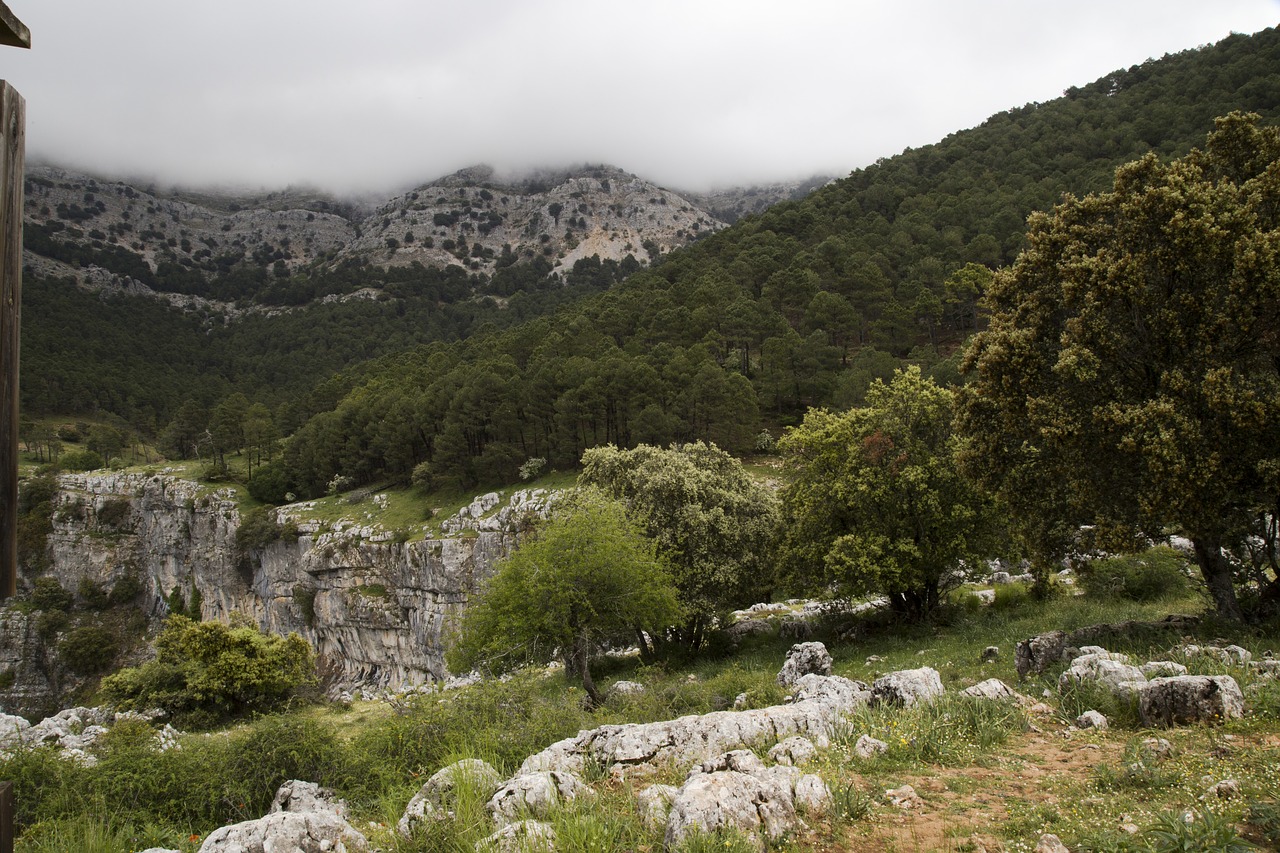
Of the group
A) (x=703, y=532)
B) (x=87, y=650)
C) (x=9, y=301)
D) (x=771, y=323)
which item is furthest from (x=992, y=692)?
(x=87, y=650)

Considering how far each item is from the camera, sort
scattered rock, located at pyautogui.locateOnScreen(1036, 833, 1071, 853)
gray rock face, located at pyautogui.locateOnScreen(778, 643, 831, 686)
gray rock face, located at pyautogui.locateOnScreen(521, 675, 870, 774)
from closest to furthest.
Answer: scattered rock, located at pyautogui.locateOnScreen(1036, 833, 1071, 853) → gray rock face, located at pyautogui.locateOnScreen(521, 675, 870, 774) → gray rock face, located at pyautogui.locateOnScreen(778, 643, 831, 686)

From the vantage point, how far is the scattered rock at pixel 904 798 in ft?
22.3

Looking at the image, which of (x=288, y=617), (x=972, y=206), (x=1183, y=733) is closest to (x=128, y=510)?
(x=288, y=617)

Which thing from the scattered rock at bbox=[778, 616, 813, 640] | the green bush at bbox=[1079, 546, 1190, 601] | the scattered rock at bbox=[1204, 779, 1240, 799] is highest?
the scattered rock at bbox=[1204, 779, 1240, 799]

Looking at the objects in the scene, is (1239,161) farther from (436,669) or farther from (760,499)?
(436,669)

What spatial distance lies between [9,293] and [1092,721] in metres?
11.9

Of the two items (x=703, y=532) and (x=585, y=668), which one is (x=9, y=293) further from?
(x=703, y=532)

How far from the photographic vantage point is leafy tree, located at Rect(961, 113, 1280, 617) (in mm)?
13062

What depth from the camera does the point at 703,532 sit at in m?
28.0

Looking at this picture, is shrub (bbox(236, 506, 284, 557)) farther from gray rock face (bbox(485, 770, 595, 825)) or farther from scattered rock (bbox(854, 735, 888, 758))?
scattered rock (bbox(854, 735, 888, 758))

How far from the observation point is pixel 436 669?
5078 cm

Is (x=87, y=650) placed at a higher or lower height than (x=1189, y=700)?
lower

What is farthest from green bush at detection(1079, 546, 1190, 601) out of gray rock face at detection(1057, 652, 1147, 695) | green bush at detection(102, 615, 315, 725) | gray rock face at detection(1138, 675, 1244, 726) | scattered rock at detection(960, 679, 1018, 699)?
green bush at detection(102, 615, 315, 725)

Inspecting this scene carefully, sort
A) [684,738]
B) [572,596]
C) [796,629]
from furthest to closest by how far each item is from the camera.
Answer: [796,629] → [572,596] → [684,738]
